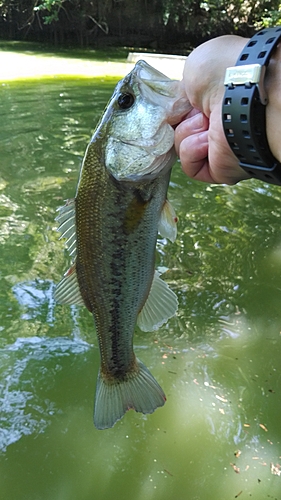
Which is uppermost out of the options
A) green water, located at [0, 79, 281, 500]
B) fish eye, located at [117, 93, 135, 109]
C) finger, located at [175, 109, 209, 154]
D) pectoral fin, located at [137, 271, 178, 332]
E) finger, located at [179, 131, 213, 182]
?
fish eye, located at [117, 93, 135, 109]

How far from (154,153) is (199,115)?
0.21 m

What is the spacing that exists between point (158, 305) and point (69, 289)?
0.39 metres

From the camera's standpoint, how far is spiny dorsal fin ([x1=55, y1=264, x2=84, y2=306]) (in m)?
2.04

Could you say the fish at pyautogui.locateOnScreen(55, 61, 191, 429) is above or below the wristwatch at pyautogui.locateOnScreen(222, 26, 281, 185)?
below

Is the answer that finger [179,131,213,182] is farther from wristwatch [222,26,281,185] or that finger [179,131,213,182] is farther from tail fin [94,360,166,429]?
tail fin [94,360,166,429]

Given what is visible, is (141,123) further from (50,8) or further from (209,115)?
(50,8)

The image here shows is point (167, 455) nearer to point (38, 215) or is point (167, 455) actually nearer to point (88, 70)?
point (38, 215)

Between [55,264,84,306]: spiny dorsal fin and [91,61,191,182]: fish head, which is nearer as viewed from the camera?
[91,61,191,182]: fish head

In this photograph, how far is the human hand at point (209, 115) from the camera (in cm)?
158

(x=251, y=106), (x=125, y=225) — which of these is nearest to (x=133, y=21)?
(x=125, y=225)

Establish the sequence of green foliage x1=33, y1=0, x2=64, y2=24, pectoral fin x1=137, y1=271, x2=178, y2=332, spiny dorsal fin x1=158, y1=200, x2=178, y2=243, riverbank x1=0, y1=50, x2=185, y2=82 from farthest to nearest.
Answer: green foliage x1=33, y1=0, x2=64, y2=24 < riverbank x1=0, y1=50, x2=185, y2=82 < pectoral fin x1=137, y1=271, x2=178, y2=332 < spiny dorsal fin x1=158, y1=200, x2=178, y2=243

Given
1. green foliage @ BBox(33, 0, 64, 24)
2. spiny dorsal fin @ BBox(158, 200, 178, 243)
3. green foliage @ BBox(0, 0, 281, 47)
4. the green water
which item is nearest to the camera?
spiny dorsal fin @ BBox(158, 200, 178, 243)

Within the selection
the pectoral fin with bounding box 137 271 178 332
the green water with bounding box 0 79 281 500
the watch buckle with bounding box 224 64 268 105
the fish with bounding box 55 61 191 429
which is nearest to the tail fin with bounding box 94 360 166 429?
the fish with bounding box 55 61 191 429

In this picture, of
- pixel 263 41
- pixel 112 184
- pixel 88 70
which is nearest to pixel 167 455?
pixel 112 184
